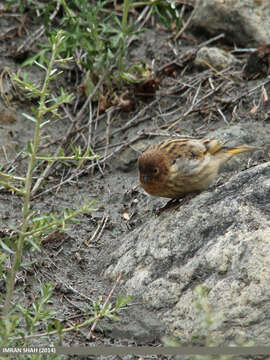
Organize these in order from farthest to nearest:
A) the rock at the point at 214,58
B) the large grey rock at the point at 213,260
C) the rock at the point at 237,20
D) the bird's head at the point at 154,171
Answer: the rock at the point at 237,20 < the rock at the point at 214,58 < the bird's head at the point at 154,171 < the large grey rock at the point at 213,260

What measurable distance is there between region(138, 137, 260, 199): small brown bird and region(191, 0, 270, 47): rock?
351 centimetres

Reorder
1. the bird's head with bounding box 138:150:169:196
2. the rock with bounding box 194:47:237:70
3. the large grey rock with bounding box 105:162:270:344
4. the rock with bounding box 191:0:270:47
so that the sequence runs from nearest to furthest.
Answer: the large grey rock with bounding box 105:162:270:344, the bird's head with bounding box 138:150:169:196, the rock with bounding box 194:47:237:70, the rock with bounding box 191:0:270:47

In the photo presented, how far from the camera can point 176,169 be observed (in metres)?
5.36

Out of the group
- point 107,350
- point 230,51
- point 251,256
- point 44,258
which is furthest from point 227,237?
point 230,51

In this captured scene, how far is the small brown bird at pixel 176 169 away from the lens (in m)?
5.29

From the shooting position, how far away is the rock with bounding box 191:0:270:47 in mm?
8484

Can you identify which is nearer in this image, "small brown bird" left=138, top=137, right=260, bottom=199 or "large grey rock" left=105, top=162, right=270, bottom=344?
"large grey rock" left=105, top=162, right=270, bottom=344

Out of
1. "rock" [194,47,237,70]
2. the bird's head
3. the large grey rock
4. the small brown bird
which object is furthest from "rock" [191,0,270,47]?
the large grey rock

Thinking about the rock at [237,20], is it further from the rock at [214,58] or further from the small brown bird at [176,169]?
the small brown bird at [176,169]

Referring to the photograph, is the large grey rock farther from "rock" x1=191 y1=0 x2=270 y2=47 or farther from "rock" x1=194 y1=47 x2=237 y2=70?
"rock" x1=191 y1=0 x2=270 y2=47

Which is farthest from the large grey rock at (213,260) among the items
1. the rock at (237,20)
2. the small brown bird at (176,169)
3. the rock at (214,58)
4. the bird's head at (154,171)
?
the rock at (237,20)

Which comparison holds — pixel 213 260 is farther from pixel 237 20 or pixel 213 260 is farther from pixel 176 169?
pixel 237 20

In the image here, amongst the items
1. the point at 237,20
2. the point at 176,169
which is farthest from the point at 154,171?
the point at 237,20

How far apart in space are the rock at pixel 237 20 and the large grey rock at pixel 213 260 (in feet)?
13.2
